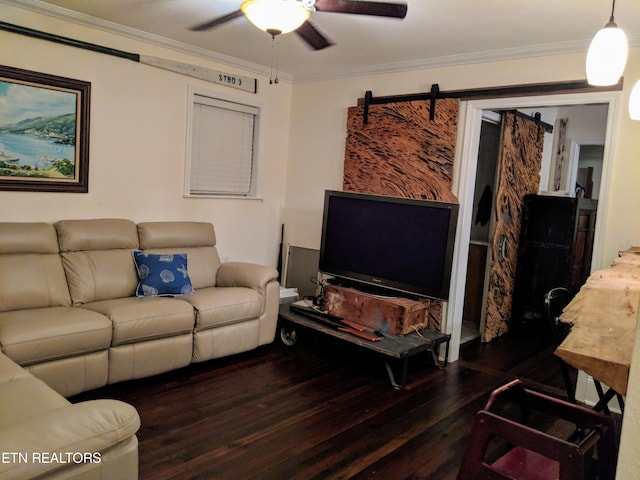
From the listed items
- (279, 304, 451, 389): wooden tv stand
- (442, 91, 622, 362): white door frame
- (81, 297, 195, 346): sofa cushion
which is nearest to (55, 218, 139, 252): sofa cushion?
(81, 297, 195, 346): sofa cushion

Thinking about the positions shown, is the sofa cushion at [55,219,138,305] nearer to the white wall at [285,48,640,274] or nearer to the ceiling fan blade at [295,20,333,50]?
the white wall at [285,48,640,274]

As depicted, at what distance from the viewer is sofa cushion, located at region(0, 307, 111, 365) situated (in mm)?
2729

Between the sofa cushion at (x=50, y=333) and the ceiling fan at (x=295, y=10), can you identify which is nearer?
the ceiling fan at (x=295, y=10)

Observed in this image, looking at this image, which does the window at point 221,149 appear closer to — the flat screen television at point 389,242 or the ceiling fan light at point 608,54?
the flat screen television at point 389,242

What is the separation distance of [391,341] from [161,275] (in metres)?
1.78

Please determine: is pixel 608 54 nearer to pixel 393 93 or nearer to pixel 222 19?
pixel 222 19

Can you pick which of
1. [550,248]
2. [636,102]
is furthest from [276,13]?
[550,248]

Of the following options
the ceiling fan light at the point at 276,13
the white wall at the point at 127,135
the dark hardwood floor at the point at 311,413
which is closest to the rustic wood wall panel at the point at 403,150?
the white wall at the point at 127,135

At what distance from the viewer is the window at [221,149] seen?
4.67m

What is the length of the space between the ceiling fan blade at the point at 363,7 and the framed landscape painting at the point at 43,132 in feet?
7.41

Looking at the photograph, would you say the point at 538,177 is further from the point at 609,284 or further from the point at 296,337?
the point at 609,284

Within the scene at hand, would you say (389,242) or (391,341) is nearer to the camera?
(391,341)

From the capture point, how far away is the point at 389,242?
4047mm

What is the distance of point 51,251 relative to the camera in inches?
139
